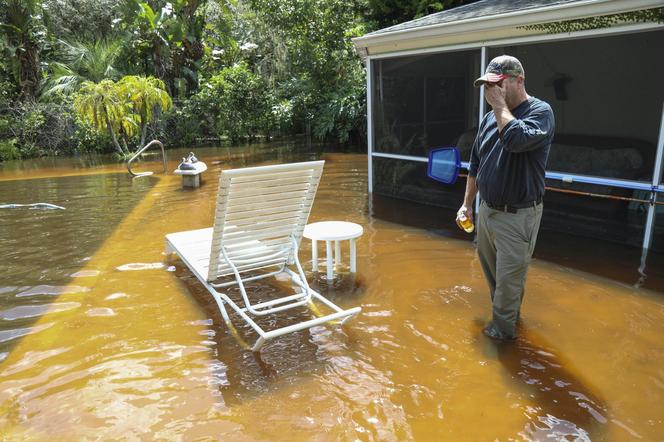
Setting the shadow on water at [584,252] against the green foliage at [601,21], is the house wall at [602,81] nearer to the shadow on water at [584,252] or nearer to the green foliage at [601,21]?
the green foliage at [601,21]

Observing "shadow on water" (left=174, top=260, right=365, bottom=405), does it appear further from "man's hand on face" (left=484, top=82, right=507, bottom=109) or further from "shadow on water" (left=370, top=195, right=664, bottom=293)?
"shadow on water" (left=370, top=195, right=664, bottom=293)

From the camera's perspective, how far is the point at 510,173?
136 inches

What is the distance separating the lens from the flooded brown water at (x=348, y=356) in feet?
9.84

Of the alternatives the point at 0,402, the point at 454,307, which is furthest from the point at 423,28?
the point at 0,402

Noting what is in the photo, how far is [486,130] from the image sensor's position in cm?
369

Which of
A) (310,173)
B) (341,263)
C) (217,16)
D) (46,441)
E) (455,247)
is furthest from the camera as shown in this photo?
(217,16)

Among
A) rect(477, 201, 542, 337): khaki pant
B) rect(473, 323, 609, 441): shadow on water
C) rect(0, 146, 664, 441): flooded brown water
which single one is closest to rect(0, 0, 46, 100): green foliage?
rect(0, 146, 664, 441): flooded brown water

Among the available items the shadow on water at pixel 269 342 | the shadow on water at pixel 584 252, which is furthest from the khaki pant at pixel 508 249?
the shadow on water at pixel 584 252

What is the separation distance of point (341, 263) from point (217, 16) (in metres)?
19.2

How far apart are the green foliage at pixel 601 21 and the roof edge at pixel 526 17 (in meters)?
0.14

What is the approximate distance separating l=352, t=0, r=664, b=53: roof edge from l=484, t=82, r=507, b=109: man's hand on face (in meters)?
2.95

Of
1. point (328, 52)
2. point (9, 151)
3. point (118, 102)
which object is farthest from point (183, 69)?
point (118, 102)

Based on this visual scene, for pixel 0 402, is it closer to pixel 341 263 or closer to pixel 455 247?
pixel 341 263

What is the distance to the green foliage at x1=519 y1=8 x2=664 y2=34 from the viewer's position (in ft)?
17.1
